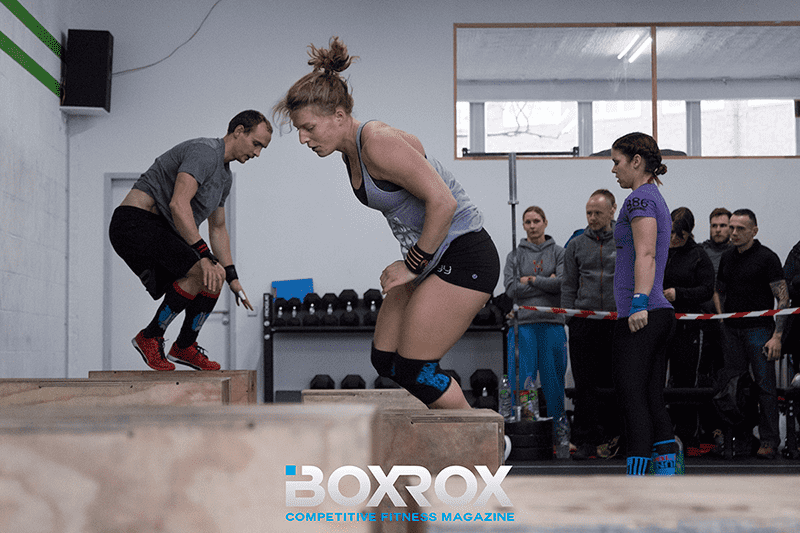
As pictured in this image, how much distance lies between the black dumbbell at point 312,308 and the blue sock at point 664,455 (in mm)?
3493

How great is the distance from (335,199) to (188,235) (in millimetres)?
3401

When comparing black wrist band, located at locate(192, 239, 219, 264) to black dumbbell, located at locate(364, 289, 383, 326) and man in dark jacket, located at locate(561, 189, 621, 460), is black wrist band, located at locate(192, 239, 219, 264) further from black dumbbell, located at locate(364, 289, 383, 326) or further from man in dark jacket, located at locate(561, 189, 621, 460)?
black dumbbell, located at locate(364, 289, 383, 326)

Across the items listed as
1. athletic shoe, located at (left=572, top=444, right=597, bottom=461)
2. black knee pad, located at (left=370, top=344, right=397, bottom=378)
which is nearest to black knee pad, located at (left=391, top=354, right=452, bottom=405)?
black knee pad, located at (left=370, top=344, right=397, bottom=378)

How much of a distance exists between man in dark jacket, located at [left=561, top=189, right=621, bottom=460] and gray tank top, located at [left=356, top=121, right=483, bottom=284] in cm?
247

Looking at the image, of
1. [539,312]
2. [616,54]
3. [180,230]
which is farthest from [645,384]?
[616,54]

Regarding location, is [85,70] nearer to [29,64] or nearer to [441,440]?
[29,64]

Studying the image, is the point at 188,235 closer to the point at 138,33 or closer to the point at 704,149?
the point at 138,33

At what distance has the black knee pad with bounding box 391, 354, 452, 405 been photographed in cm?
185

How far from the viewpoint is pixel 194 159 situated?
111 inches

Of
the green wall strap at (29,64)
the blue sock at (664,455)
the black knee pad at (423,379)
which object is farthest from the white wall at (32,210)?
the blue sock at (664,455)

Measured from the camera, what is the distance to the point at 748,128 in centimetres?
623

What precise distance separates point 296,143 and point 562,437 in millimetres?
3432

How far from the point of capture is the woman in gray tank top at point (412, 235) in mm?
1832

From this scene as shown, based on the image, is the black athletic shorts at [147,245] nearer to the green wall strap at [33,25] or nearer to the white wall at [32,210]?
the white wall at [32,210]
